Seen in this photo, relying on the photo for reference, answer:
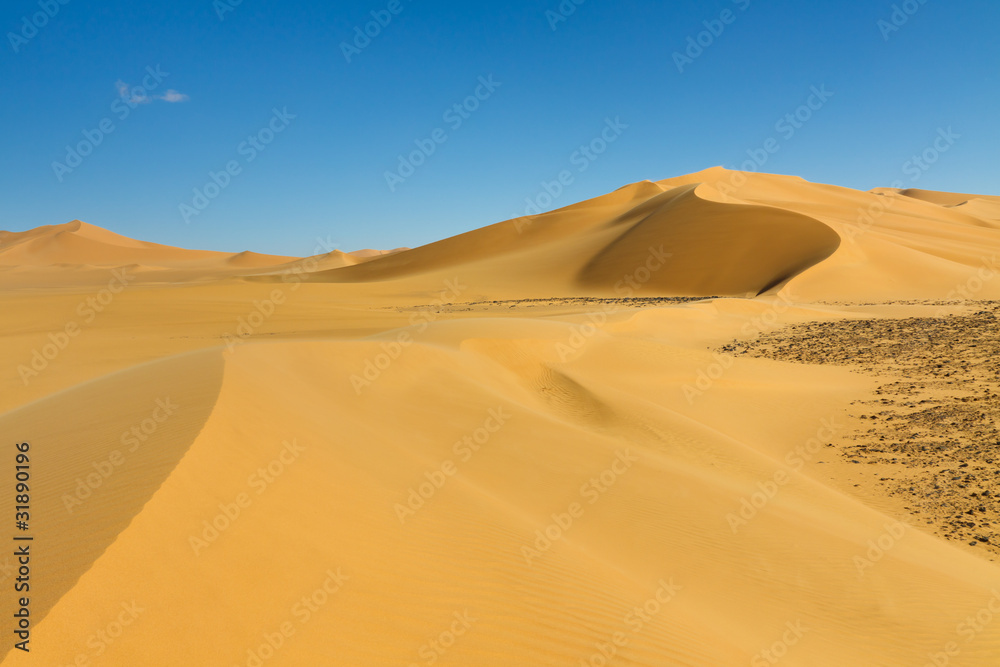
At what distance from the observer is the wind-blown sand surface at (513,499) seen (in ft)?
10.8

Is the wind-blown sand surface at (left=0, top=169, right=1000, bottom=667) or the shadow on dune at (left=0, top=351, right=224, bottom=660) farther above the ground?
the shadow on dune at (left=0, top=351, right=224, bottom=660)

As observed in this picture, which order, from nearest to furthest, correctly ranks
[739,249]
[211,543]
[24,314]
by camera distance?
1. [211,543]
2. [24,314]
3. [739,249]

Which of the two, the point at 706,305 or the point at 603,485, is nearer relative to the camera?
the point at 603,485

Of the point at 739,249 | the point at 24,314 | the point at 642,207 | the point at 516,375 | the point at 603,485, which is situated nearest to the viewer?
the point at 603,485

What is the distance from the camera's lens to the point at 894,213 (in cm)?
5506

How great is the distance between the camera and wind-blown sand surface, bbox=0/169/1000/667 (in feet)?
10.8

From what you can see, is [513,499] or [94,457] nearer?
[94,457]

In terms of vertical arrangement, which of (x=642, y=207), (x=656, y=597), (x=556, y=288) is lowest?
(x=656, y=597)

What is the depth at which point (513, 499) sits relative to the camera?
19.7ft

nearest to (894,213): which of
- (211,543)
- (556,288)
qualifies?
(556,288)

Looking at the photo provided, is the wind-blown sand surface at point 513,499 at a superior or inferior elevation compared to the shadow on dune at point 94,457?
inferior

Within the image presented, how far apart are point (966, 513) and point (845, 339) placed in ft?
35.4

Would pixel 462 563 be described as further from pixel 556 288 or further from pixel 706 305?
pixel 556 288

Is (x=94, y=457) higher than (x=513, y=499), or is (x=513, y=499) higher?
(x=94, y=457)
